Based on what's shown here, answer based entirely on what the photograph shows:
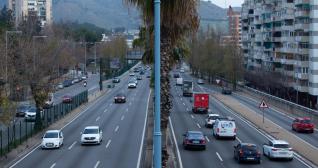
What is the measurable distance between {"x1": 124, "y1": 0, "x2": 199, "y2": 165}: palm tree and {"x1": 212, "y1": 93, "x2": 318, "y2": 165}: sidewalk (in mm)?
16611

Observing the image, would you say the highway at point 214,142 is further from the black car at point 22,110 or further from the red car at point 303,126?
the black car at point 22,110

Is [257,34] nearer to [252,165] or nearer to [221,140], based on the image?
[221,140]

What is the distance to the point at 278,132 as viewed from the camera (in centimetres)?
5028

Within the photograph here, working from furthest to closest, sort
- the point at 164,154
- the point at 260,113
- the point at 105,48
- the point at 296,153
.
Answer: the point at 105,48 → the point at 260,113 → the point at 296,153 → the point at 164,154

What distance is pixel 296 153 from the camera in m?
39.4

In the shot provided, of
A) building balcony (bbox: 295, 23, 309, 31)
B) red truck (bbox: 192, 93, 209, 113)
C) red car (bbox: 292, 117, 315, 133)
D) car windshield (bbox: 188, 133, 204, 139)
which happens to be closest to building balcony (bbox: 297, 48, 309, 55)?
building balcony (bbox: 295, 23, 309, 31)

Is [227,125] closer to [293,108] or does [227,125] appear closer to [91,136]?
[91,136]

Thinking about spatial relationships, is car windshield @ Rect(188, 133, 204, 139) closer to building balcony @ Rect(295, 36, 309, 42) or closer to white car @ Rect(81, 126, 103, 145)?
white car @ Rect(81, 126, 103, 145)

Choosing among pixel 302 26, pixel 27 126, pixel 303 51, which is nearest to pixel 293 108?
pixel 303 51

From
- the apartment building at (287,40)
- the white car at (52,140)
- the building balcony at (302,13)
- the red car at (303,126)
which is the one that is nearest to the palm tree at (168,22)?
the white car at (52,140)

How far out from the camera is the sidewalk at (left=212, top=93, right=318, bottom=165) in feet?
128

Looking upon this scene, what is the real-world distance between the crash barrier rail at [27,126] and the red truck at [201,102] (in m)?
13.3

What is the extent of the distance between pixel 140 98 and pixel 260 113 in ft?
79.0

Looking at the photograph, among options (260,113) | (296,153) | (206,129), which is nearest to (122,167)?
(296,153)
